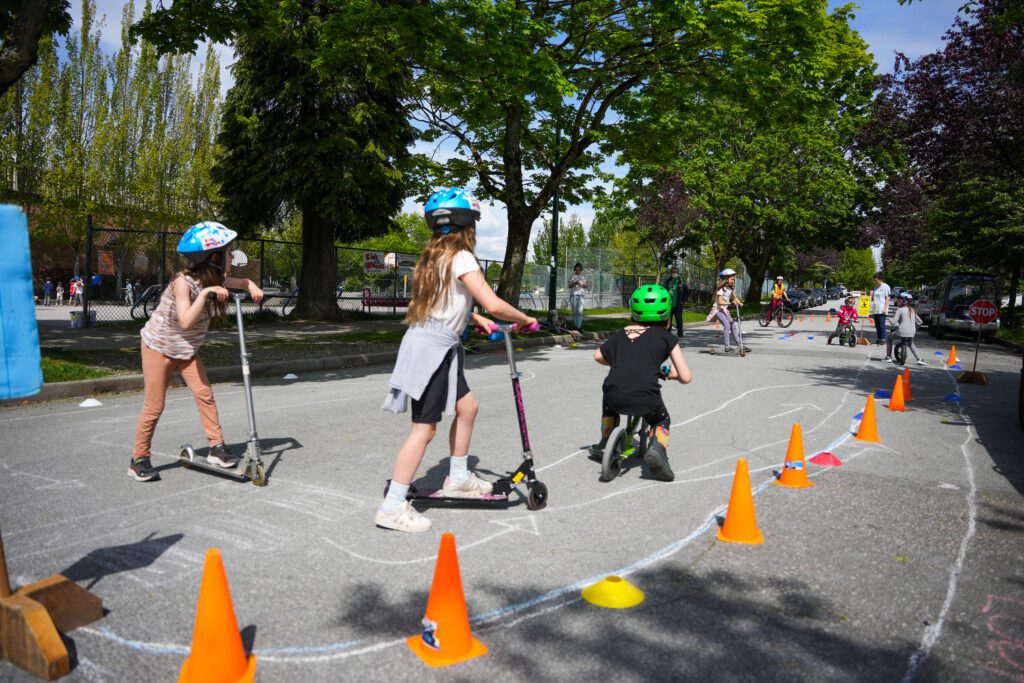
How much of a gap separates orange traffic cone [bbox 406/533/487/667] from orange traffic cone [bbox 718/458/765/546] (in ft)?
6.54

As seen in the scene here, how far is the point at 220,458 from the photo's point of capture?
5449 millimetres

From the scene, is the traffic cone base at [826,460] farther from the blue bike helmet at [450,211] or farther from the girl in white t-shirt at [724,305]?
the girl in white t-shirt at [724,305]

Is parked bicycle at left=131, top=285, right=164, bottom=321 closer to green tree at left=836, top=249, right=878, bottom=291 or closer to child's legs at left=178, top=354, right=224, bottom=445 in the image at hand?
child's legs at left=178, top=354, right=224, bottom=445

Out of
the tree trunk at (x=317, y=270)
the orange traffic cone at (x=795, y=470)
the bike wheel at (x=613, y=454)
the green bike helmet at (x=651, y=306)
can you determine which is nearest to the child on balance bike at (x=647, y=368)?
the green bike helmet at (x=651, y=306)

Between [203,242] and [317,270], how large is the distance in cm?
1627

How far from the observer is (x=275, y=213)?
21.8 m

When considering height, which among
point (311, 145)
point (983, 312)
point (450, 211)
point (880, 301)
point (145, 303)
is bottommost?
point (145, 303)

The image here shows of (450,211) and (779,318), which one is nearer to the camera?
(450,211)

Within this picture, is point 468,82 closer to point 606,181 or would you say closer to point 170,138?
point 606,181

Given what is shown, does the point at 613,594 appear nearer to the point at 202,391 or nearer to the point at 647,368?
the point at 647,368

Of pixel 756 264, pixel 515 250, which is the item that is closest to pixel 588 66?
pixel 515 250

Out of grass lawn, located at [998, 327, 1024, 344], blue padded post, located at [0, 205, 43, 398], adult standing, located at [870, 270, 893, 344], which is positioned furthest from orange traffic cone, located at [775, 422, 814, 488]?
grass lawn, located at [998, 327, 1024, 344]

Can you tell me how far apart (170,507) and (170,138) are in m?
41.8

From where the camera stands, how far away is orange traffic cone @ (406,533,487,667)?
2.82m
